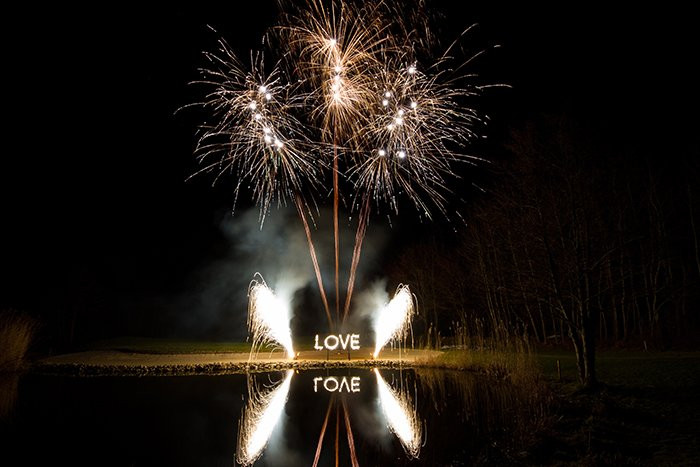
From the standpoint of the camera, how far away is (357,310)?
37406 mm

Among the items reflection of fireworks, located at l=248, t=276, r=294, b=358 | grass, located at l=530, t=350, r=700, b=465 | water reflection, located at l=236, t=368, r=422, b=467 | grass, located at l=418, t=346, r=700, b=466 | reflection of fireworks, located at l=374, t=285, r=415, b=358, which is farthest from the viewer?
reflection of fireworks, located at l=374, t=285, r=415, b=358

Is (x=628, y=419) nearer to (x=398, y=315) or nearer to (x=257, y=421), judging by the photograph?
(x=257, y=421)

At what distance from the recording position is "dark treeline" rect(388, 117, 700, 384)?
41.4 feet

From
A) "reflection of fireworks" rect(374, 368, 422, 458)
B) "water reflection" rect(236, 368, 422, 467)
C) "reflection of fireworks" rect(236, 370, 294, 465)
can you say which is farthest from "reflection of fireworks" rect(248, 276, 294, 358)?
"reflection of fireworks" rect(374, 368, 422, 458)

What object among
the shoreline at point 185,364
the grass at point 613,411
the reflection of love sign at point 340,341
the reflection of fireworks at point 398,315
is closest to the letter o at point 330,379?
the shoreline at point 185,364

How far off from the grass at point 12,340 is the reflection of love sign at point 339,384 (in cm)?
953

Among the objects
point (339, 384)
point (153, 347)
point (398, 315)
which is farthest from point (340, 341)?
point (153, 347)

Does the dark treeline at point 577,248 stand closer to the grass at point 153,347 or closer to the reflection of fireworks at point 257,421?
the reflection of fireworks at point 257,421

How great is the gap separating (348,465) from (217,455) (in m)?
2.08

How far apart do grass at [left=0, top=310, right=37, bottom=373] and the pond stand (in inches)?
58.6

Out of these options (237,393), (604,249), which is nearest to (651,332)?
(604,249)

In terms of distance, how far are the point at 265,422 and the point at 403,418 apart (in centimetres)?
276

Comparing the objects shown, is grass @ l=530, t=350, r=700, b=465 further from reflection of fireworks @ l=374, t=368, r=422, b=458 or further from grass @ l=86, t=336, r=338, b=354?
grass @ l=86, t=336, r=338, b=354

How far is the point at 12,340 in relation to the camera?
16.5 m
